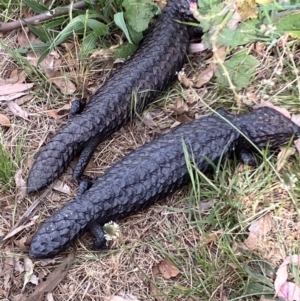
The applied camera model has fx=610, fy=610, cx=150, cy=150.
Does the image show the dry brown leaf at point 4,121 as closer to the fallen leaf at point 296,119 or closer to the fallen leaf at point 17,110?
the fallen leaf at point 17,110

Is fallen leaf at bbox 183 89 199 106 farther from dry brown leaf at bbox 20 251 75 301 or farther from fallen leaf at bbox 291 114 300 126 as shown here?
dry brown leaf at bbox 20 251 75 301

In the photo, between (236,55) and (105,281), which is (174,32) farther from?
(105,281)

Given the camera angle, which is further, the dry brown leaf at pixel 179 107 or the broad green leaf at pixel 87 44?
the broad green leaf at pixel 87 44

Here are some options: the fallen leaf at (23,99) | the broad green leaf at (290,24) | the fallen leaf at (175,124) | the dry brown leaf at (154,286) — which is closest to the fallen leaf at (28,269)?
the dry brown leaf at (154,286)

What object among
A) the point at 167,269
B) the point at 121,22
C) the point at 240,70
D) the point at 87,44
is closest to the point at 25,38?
the point at 87,44

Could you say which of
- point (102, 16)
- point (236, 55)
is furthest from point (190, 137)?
point (102, 16)
